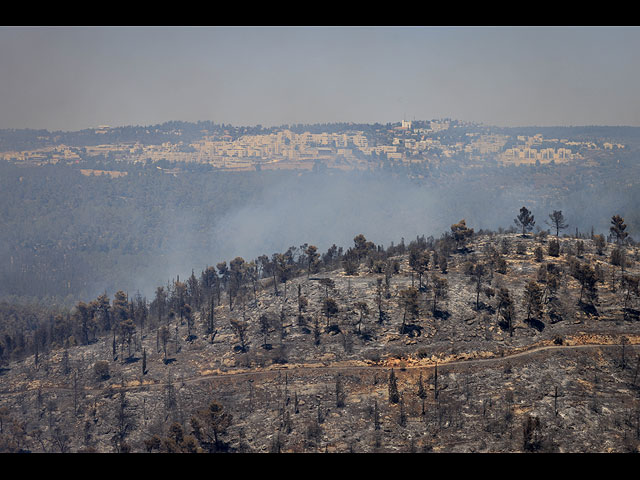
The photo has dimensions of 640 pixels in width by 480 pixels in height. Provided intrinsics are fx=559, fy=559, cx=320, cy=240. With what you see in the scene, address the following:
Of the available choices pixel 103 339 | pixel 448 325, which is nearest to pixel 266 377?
pixel 448 325

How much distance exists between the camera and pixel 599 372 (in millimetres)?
61656

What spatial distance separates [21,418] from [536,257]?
81211 mm

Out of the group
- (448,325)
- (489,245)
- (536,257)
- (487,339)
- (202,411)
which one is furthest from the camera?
(489,245)

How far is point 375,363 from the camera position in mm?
71375

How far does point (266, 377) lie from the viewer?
7375cm

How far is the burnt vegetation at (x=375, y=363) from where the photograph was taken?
57.0 m

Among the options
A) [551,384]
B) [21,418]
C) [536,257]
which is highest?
[536,257]

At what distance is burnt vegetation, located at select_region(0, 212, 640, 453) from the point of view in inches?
2245

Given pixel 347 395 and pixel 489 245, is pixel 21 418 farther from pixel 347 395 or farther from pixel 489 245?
pixel 489 245

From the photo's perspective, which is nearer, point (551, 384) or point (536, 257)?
point (551, 384)

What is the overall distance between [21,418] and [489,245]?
79793 millimetres
